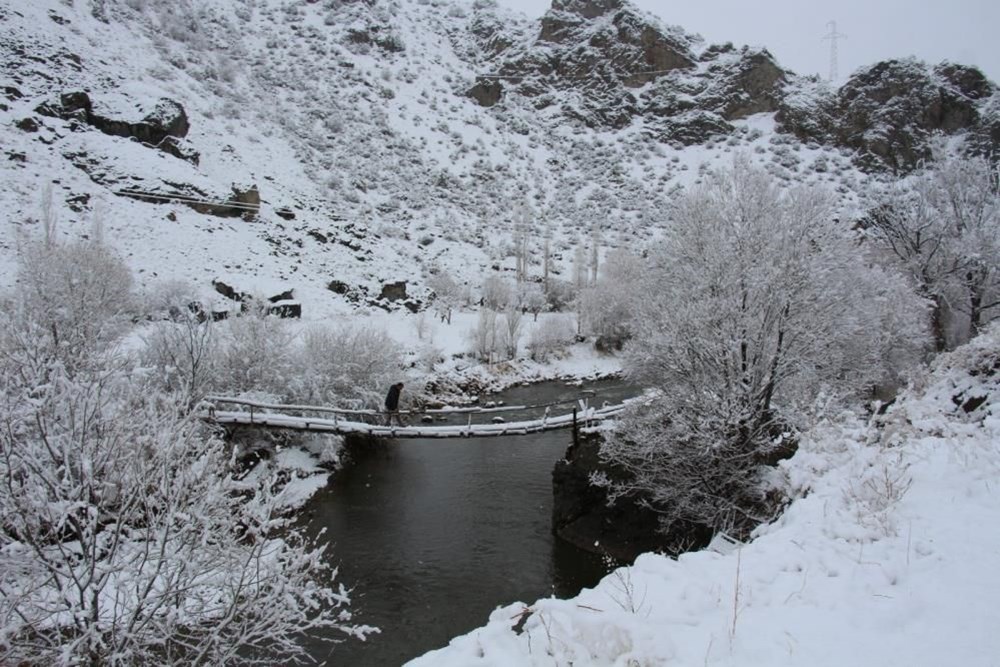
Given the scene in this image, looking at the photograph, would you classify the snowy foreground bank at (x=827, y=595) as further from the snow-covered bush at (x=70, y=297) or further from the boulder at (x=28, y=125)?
the boulder at (x=28, y=125)

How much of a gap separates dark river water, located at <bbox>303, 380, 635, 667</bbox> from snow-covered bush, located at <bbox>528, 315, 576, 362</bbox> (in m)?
15.2

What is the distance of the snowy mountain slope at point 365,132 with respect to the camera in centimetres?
3566

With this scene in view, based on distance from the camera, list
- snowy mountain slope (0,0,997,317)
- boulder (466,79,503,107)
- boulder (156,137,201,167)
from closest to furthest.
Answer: snowy mountain slope (0,0,997,317)
boulder (156,137,201,167)
boulder (466,79,503,107)

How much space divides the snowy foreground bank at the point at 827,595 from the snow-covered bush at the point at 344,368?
18.5 meters

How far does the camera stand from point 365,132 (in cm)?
6438

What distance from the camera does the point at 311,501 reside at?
16500 millimetres

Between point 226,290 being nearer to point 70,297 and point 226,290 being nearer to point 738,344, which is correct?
point 70,297

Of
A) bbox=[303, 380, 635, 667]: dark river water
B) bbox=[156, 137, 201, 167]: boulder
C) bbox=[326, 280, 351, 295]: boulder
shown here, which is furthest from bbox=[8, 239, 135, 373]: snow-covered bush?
bbox=[156, 137, 201, 167]: boulder

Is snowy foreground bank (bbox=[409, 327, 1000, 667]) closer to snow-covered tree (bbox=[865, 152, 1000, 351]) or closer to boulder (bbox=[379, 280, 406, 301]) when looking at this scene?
snow-covered tree (bbox=[865, 152, 1000, 351])

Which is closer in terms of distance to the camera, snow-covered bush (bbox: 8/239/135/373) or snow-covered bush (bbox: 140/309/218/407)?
snow-covered bush (bbox: 8/239/135/373)

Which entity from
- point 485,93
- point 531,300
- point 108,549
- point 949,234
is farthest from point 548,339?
point 485,93

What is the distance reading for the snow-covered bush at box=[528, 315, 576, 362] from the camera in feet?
119

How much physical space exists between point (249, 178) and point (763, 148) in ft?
210

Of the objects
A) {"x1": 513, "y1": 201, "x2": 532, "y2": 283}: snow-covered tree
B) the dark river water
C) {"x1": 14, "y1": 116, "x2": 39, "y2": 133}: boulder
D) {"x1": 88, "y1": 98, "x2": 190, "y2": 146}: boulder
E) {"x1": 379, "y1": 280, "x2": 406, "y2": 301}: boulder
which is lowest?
the dark river water
